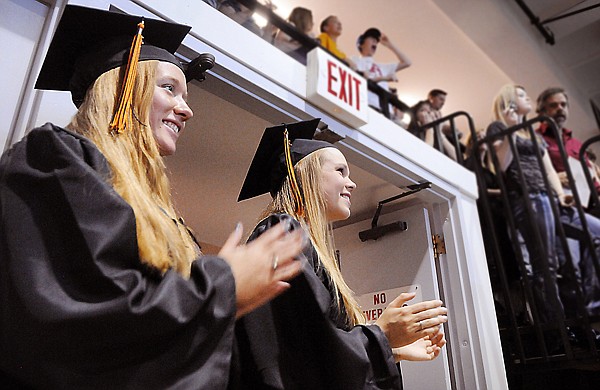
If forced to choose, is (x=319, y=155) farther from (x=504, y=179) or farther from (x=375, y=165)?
A: (x=504, y=179)

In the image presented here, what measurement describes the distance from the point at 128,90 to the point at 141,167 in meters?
0.14

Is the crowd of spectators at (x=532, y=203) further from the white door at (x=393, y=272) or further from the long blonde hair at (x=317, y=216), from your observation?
the long blonde hair at (x=317, y=216)

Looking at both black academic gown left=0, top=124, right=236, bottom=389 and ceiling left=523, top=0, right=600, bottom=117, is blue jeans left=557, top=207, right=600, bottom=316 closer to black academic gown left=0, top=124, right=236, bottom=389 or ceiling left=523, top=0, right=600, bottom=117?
ceiling left=523, top=0, right=600, bottom=117

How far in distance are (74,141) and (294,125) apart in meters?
0.77

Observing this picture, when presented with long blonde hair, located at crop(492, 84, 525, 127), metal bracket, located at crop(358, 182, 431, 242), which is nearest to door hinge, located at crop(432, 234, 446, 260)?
metal bracket, located at crop(358, 182, 431, 242)

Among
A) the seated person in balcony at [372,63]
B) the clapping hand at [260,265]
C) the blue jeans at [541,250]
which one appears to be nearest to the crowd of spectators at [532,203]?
the blue jeans at [541,250]

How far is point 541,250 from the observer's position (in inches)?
89.0

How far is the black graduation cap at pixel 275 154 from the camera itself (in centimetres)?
139

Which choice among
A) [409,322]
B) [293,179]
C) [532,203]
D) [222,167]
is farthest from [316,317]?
[532,203]

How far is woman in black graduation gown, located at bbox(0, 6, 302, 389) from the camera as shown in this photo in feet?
1.92

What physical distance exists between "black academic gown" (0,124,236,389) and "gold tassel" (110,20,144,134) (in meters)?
0.14

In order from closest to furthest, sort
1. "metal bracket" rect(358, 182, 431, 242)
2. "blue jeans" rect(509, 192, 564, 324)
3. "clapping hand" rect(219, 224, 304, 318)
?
"clapping hand" rect(219, 224, 304, 318), "metal bracket" rect(358, 182, 431, 242), "blue jeans" rect(509, 192, 564, 324)

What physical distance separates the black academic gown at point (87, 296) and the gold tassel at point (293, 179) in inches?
24.4

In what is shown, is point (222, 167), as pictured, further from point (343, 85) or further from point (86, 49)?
point (86, 49)
